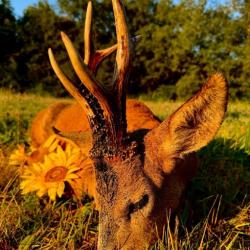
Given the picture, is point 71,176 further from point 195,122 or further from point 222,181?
point 222,181

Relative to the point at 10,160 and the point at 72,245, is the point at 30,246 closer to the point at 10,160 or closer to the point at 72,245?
the point at 72,245

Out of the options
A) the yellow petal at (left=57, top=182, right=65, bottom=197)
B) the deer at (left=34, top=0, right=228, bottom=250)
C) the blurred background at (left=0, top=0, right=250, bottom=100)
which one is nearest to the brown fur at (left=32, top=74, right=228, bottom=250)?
the deer at (left=34, top=0, right=228, bottom=250)

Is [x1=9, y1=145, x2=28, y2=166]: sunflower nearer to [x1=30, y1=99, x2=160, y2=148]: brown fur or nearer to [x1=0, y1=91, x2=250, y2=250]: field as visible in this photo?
[x1=0, y1=91, x2=250, y2=250]: field

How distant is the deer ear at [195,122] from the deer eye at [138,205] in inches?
13.3

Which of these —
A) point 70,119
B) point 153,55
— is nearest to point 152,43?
point 153,55

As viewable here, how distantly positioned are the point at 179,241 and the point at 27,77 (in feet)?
113

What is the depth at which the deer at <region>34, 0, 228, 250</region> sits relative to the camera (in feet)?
10.2

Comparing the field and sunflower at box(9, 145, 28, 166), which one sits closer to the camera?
the field

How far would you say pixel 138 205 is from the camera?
3186 mm

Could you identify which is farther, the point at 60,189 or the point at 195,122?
the point at 60,189

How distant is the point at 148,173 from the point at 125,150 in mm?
226

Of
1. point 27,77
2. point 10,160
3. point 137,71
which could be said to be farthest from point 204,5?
point 10,160

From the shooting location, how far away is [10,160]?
527 cm

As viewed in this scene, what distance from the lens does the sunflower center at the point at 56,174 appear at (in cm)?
421
